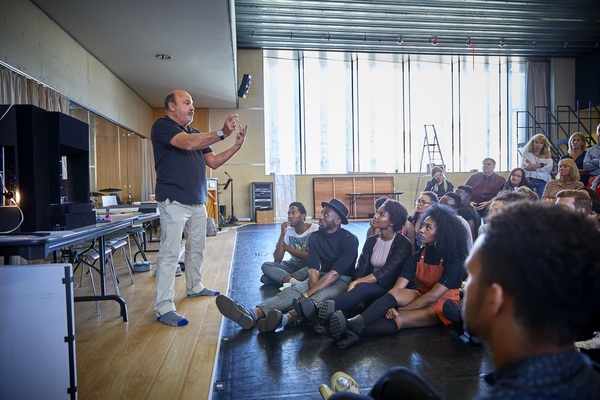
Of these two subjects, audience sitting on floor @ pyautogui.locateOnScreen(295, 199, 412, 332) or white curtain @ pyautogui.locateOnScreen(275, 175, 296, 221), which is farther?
white curtain @ pyautogui.locateOnScreen(275, 175, 296, 221)

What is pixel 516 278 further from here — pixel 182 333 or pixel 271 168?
pixel 271 168

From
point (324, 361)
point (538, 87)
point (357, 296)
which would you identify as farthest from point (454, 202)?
point (538, 87)

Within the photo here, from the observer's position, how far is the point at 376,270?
2.93m

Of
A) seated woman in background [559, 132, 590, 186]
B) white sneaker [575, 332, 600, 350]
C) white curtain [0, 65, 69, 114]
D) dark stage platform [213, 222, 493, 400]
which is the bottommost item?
dark stage platform [213, 222, 493, 400]

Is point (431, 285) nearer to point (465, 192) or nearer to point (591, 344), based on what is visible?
point (591, 344)

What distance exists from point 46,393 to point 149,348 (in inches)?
30.5

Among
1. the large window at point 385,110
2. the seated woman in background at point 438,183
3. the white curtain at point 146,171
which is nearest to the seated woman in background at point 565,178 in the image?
the seated woman in background at point 438,183

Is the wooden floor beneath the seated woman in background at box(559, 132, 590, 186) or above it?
beneath

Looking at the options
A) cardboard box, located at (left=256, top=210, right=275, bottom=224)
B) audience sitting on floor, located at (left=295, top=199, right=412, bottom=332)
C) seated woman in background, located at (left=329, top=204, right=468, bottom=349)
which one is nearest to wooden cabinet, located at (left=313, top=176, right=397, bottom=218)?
cardboard box, located at (left=256, top=210, right=275, bottom=224)

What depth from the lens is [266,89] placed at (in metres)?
10.9

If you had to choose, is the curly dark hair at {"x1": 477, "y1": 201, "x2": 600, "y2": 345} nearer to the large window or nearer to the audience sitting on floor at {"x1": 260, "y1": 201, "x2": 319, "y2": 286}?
the audience sitting on floor at {"x1": 260, "y1": 201, "x2": 319, "y2": 286}

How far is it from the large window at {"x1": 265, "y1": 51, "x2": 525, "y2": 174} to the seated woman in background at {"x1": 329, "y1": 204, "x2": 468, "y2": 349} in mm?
8568

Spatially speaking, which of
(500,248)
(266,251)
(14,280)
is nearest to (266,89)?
(266,251)

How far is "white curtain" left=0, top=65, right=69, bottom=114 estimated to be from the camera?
3.89m
